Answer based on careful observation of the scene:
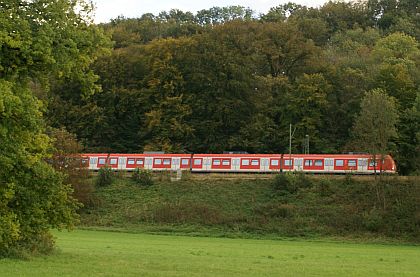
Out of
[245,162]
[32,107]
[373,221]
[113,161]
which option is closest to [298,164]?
[245,162]

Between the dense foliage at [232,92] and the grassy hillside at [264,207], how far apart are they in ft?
45.3

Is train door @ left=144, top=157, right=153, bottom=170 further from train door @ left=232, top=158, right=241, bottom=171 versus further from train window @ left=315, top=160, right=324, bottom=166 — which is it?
train window @ left=315, top=160, right=324, bottom=166

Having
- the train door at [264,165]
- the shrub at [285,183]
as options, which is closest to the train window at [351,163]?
the shrub at [285,183]

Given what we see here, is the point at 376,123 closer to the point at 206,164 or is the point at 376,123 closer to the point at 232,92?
the point at 206,164

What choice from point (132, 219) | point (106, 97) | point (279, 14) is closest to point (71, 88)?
point (106, 97)

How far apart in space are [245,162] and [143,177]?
1063 centimetres

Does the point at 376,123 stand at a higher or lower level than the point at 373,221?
higher

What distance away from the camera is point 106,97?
87750mm

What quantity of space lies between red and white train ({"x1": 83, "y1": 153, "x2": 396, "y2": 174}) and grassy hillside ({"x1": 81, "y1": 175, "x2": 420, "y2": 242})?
3.49 meters

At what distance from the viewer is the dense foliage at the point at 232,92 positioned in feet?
262

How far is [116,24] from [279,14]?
96.5 feet

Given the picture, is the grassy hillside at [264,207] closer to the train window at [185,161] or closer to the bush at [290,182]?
the bush at [290,182]

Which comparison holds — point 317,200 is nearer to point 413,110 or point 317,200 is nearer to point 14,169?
point 413,110

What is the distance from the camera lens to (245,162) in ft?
242
